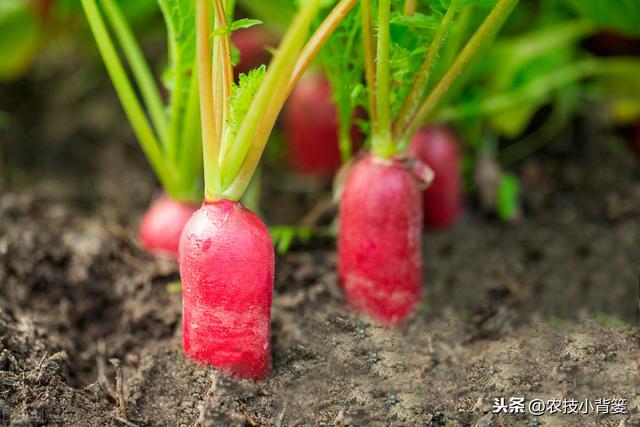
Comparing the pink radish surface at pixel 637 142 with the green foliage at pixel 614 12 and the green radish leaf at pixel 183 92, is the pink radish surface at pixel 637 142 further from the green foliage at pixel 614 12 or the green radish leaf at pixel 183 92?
the green radish leaf at pixel 183 92

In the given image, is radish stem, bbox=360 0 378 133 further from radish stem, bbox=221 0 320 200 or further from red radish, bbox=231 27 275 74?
red radish, bbox=231 27 275 74

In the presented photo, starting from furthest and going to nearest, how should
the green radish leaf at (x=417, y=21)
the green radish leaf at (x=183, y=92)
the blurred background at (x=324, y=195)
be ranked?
the blurred background at (x=324, y=195) < the green radish leaf at (x=183, y=92) < the green radish leaf at (x=417, y=21)

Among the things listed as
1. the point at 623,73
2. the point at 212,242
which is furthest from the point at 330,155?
the point at 212,242

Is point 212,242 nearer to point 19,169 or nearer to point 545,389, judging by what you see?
point 545,389

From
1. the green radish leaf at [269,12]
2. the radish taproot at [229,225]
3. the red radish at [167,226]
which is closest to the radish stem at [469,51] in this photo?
the radish taproot at [229,225]

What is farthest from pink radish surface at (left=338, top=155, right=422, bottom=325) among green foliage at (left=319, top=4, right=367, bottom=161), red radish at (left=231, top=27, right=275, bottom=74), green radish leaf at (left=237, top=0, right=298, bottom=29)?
red radish at (left=231, top=27, right=275, bottom=74)

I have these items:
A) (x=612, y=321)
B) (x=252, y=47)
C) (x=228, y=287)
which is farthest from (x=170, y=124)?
(x=612, y=321)

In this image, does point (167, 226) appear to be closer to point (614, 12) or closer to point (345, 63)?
point (345, 63)
